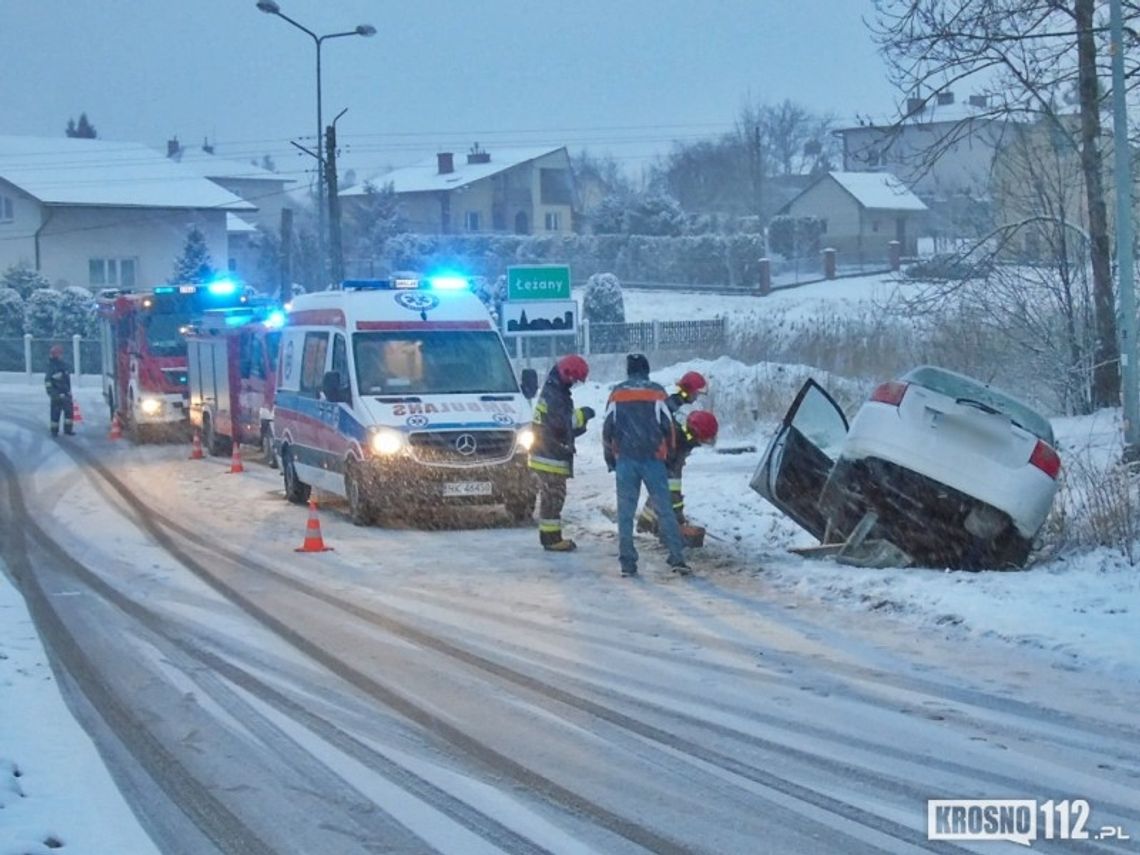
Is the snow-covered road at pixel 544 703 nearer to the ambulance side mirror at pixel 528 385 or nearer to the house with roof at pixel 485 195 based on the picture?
the ambulance side mirror at pixel 528 385

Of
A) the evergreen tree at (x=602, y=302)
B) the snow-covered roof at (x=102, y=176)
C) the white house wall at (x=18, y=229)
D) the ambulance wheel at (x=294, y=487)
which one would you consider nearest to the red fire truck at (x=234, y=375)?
the ambulance wheel at (x=294, y=487)

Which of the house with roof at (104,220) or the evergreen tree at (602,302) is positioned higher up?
the house with roof at (104,220)

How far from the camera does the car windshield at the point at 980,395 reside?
12.1 metres

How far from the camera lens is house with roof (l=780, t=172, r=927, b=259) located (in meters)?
76.8

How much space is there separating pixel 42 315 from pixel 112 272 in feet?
39.9

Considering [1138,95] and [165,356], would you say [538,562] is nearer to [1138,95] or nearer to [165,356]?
[1138,95]

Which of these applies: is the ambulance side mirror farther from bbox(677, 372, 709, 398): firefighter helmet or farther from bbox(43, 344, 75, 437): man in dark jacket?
bbox(43, 344, 75, 437): man in dark jacket

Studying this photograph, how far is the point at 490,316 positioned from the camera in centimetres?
1830

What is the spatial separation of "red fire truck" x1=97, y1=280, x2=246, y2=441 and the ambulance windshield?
1184 centimetres

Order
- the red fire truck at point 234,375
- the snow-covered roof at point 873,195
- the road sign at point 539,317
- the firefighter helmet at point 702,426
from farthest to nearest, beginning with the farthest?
the snow-covered roof at point 873,195 → the road sign at point 539,317 → the red fire truck at point 234,375 → the firefighter helmet at point 702,426

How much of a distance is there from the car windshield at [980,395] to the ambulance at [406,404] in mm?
4619

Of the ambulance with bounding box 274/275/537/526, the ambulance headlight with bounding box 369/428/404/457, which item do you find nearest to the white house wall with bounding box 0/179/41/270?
the ambulance with bounding box 274/275/537/526

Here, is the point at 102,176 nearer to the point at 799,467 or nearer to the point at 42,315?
the point at 42,315

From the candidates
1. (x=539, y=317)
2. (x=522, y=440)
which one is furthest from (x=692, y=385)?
(x=539, y=317)
